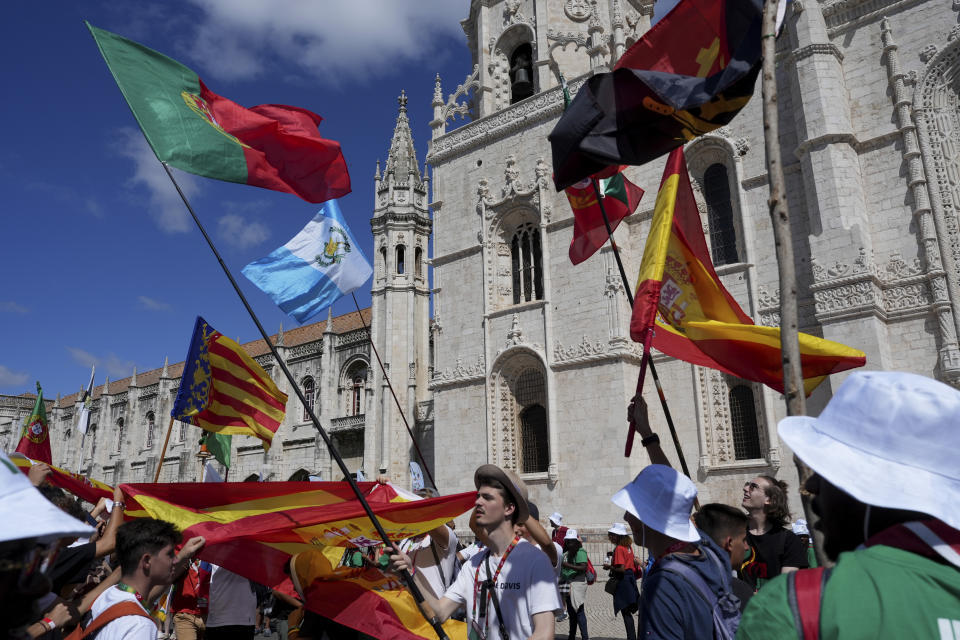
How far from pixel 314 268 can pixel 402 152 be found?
19759mm

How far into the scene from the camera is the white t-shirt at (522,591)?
10.2 ft

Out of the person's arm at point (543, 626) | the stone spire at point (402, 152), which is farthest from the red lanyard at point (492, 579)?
the stone spire at point (402, 152)

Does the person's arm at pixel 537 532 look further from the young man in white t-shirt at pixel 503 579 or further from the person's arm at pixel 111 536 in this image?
the person's arm at pixel 111 536

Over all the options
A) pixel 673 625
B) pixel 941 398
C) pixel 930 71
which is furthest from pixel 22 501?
pixel 930 71

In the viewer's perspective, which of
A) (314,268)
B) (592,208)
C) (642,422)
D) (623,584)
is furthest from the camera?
(314,268)

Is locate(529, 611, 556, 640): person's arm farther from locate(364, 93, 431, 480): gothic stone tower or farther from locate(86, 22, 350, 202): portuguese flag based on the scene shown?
locate(364, 93, 431, 480): gothic stone tower

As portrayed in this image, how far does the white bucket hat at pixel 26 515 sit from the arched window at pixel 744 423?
49.2ft

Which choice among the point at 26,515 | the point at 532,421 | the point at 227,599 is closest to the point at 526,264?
the point at 532,421

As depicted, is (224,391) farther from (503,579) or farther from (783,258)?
(783,258)

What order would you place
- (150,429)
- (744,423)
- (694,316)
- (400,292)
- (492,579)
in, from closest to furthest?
(492,579) → (694,316) → (744,423) → (400,292) → (150,429)

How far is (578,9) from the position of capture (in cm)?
2002

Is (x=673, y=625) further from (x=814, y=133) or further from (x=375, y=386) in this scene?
(x=375, y=386)

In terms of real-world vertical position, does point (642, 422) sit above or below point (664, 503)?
above

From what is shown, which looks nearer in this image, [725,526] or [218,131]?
[725,526]
